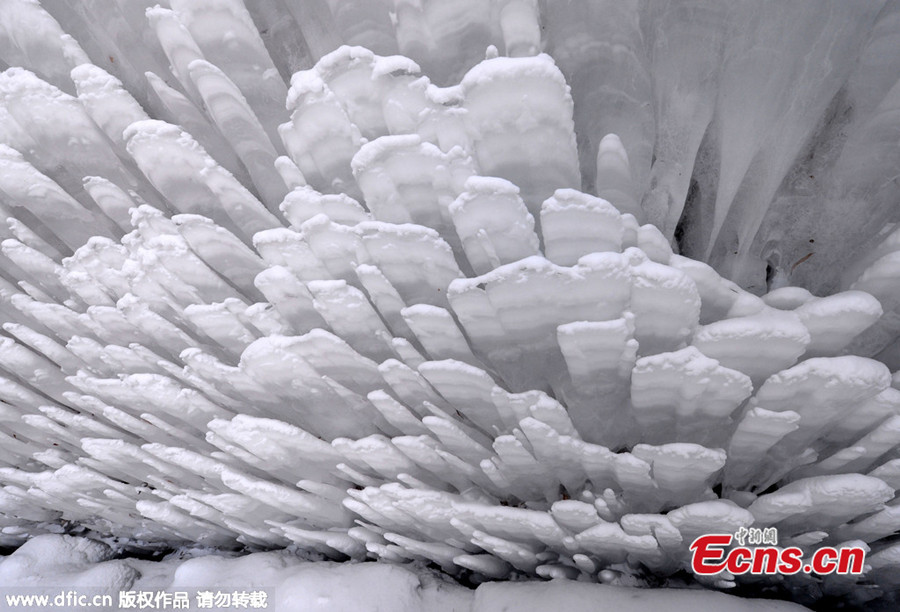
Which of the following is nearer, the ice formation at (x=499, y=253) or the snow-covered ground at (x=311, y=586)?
the ice formation at (x=499, y=253)

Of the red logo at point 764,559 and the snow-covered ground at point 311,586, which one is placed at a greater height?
the red logo at point 764,559

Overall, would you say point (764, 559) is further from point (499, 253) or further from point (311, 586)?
point (311, 586)

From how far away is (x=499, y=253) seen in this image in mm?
627

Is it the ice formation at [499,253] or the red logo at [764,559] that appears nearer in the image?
the ice formation at [499,253]

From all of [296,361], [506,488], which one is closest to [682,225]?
[506,488]

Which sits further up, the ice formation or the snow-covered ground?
the ice formation

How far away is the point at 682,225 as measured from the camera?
724 millimetres

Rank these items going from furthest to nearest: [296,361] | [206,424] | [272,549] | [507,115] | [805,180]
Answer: [272,549] < [206,424] < [296,361] < [805,180] < [507,115]

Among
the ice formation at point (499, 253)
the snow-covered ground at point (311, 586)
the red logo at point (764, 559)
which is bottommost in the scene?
the snow-covered ground at point (311, 586)

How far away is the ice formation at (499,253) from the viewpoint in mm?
588

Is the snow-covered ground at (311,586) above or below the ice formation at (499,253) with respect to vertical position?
below

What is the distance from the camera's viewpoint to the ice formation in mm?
588

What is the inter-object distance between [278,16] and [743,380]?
0.66 meters

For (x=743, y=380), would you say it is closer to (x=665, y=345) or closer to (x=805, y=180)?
(x=665, y=345)
